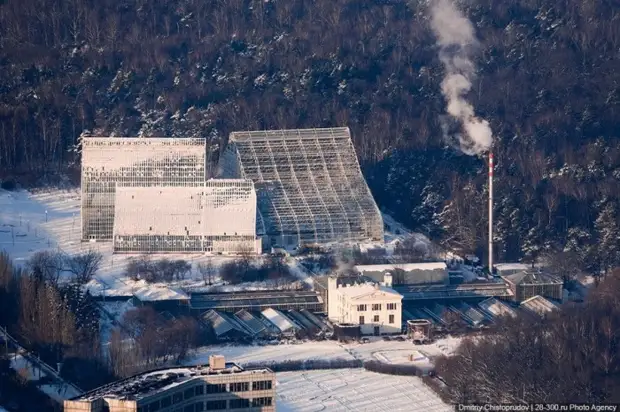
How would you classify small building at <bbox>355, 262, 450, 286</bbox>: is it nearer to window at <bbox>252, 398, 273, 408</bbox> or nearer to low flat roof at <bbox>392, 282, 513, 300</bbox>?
low flat roof at <bbox>392, 282, 513, 300</bbox>

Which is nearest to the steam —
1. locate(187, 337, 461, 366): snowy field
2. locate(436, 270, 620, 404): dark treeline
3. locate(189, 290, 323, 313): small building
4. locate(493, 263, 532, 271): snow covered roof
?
locate(493, 263, 532, 271): snow covered roof

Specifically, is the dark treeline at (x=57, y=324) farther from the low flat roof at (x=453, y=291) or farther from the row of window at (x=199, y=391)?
the low flat roof at (x=453, y=291)

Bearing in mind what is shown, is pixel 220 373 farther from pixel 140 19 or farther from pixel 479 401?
pixel 140 19

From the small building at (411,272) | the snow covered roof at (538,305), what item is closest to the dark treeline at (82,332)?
the small building at (411,272)

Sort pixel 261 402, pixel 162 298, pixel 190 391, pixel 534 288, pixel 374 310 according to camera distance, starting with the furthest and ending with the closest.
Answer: pixel 534 288, pixel 162 298, pixel 374 310, pixel 261 402, pixel 190 391

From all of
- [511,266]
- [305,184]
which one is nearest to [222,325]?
[305,184]

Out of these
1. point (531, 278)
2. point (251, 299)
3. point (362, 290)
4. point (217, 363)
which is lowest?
point (217, 363)

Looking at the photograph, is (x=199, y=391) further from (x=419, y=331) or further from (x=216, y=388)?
(x=419, y=331)
